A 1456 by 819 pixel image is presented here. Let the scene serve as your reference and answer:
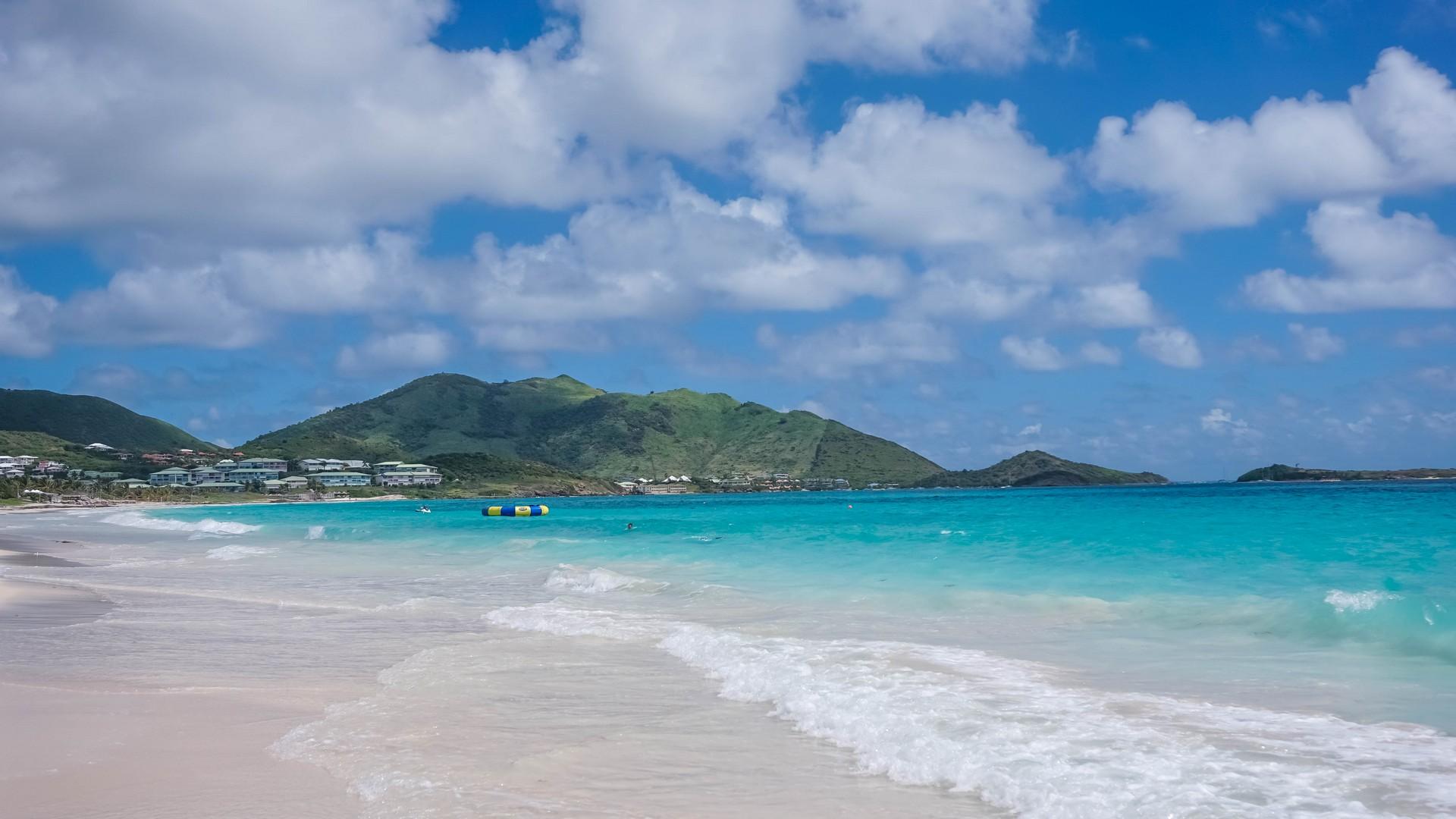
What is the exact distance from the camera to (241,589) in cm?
2098

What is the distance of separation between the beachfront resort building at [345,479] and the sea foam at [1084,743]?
152882 millimetres

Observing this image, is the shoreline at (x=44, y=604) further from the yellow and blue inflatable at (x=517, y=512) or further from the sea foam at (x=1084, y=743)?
the yellow and blue inflatable at (x=517, y=512)

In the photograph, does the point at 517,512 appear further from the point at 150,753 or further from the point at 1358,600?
the point at 150,753

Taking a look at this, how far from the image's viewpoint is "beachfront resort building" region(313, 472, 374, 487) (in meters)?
152

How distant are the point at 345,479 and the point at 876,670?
158 meters

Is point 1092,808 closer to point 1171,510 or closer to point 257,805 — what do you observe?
point 257,805

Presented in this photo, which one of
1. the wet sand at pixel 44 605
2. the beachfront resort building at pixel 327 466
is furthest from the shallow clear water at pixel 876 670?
the beachfront resort building at pixel 327 466

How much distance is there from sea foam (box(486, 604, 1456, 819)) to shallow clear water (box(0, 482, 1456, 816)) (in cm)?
3

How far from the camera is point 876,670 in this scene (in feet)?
35.3

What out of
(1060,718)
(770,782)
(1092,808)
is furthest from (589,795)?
(1060,718)

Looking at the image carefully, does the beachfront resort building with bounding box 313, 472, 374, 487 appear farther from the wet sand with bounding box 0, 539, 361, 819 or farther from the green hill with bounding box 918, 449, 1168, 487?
the wet sand with bounding box 0, 539, 361, 819

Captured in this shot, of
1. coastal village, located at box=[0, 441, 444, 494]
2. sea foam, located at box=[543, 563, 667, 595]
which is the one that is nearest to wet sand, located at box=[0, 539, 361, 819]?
sea foam, located at box=[543, 563, 667, 595]

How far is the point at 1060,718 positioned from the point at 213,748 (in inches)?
279

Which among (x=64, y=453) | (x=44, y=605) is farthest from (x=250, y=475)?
(x=44, y=605)
